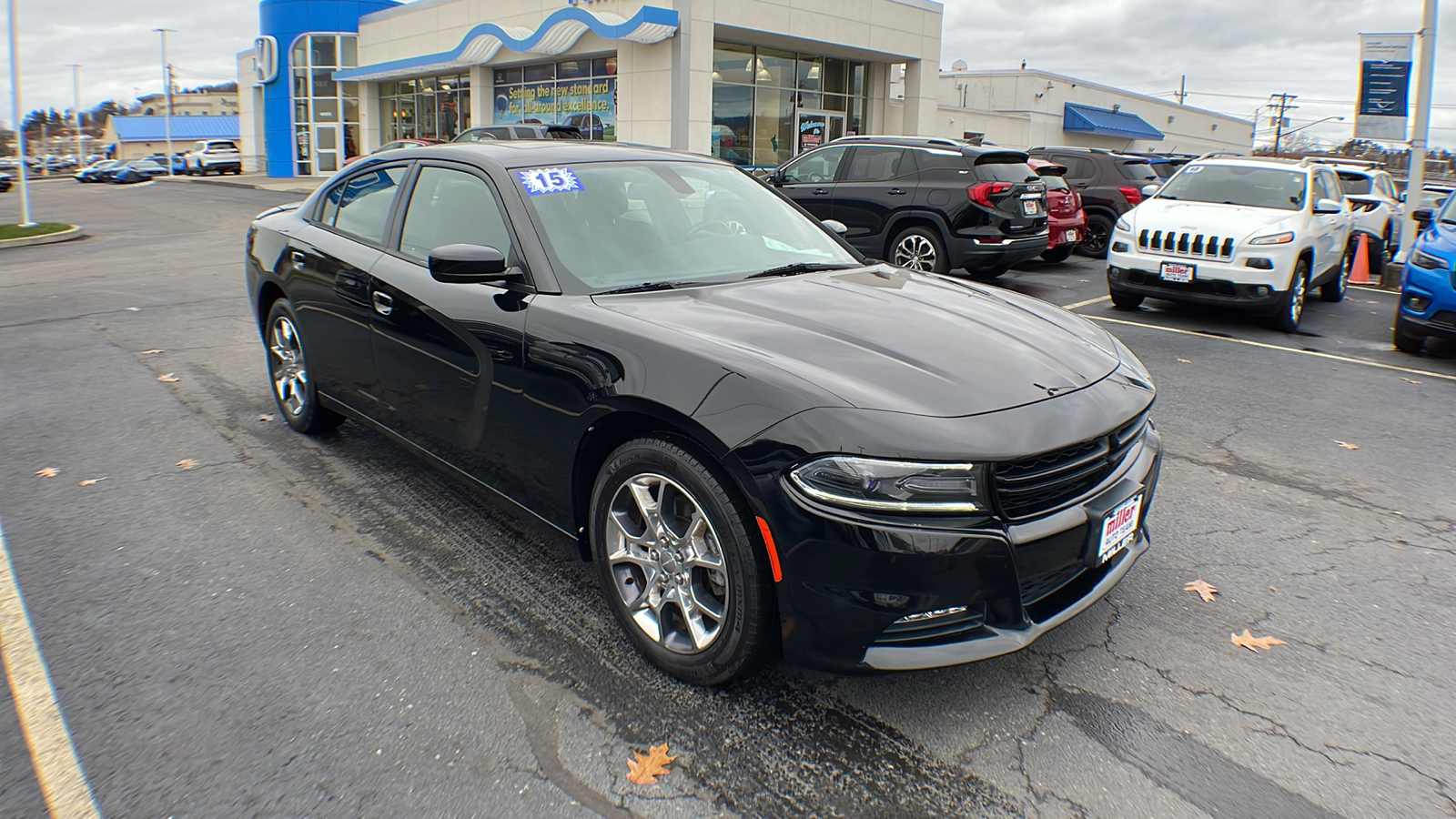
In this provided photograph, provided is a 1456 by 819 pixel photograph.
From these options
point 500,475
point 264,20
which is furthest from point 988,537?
point 264,20

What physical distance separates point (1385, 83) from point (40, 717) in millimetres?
20118

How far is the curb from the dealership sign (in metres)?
23.1

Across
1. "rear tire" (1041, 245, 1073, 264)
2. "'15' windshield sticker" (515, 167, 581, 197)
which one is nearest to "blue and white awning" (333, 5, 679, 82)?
"rear tire" (1041, 245, 1073, 264)

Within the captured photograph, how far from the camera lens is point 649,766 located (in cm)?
254

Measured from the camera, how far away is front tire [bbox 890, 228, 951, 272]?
37.2 ft

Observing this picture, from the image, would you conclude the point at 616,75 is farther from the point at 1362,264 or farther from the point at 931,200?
the point at 1362,264

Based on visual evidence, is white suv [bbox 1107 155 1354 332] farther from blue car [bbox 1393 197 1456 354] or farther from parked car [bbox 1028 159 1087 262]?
parked car [bbox 1028 159 1087 262]

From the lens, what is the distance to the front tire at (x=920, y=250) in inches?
447

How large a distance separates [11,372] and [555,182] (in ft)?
18.0

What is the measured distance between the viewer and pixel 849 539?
94.7 inches

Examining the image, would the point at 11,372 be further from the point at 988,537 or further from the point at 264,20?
the point at 264,20

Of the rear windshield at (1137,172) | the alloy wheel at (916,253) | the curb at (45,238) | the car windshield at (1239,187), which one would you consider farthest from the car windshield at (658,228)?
the curb at (45,238)

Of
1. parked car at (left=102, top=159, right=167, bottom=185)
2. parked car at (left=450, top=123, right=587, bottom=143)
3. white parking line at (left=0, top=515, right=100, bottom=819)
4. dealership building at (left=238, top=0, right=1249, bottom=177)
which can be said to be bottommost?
white parking line at (left=0, top=515, right=100, bottom=819)

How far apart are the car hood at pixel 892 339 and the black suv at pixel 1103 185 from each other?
12.8 m
